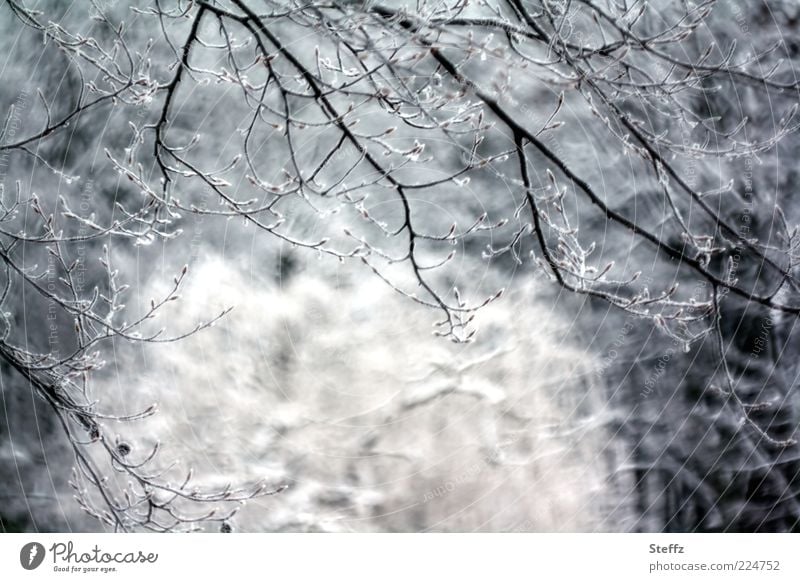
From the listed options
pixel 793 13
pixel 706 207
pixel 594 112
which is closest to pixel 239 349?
pixel 594 112

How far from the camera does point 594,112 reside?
0.97 m

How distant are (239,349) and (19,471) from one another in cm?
34

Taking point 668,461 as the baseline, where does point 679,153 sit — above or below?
above

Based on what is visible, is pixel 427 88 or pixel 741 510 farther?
pixel 741 510

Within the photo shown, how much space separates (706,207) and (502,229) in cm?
30

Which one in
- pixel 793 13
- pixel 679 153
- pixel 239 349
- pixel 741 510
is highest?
pixel 793 13

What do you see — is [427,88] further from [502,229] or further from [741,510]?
[741,510]
